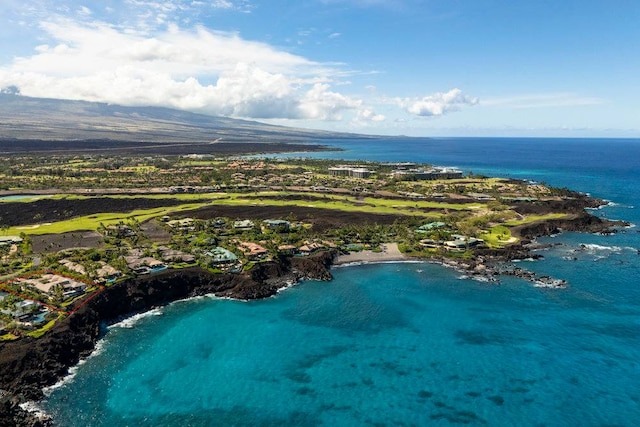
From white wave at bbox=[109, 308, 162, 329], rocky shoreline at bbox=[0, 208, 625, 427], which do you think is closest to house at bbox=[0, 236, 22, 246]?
rocky shoreline at bbox=[0, 208, 625, 427]

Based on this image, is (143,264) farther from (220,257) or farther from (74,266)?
(220,257)

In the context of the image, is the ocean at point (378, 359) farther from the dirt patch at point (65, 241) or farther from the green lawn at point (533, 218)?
the green lawn at point (533, 218)

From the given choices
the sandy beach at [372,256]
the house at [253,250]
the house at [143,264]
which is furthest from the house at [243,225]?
the house at [143,264]

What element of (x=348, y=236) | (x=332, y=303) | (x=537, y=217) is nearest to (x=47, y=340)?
(x=332, y=303)

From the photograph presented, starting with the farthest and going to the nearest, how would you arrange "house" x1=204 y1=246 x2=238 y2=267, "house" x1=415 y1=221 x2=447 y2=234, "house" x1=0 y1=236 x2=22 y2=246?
"house" x1=415 y1=221 x2=447 y2=234
"house" x1=0 y1=236 x2=22 y2=246
"house" x1=204 y1=246 x2=238 y2=267

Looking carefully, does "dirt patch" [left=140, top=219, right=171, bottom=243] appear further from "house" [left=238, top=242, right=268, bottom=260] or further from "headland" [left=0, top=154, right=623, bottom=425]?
"house" [left=238, top=242, right=268, bottom=260]

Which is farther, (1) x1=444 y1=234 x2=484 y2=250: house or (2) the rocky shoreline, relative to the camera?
(1) x1=444 y1=234 x2=484 y2=250: house

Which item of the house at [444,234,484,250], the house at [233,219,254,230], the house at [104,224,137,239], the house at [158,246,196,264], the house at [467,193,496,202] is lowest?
the house at [104,224,137,239]

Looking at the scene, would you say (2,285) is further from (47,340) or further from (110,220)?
(110,220)
